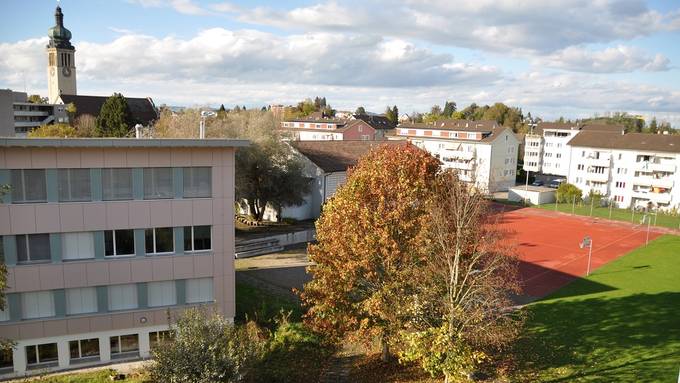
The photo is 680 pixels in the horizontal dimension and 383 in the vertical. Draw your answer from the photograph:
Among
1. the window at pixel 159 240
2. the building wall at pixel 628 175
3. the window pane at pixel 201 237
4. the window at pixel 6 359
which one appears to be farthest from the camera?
the building wall at pixel 628 175

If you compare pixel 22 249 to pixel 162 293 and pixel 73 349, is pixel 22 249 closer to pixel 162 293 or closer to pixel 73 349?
pixel 73 349

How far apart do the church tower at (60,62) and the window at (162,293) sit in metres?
101

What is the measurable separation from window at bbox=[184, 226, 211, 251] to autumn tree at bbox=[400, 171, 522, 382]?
11.3 meters

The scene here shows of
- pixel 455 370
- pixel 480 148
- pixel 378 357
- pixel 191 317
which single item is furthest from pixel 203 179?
pixel 480 148

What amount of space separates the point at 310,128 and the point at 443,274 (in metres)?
85.9

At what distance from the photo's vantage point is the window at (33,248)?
21297mm

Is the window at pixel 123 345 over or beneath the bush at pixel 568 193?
beneath

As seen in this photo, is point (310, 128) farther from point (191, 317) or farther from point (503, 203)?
point (191, 317)

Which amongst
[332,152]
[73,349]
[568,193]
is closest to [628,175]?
[568,193]

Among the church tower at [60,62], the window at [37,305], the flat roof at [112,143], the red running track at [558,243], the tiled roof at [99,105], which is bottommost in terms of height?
the red running track at [558,243]

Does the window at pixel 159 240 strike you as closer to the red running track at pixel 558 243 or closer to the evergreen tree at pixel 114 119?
the red running track at pixel 558 243

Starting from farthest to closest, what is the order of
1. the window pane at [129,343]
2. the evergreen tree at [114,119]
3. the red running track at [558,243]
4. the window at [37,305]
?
the evergreen tree at [114,119]
the red running track at [558,243]
the window pane at [129,343]
the window at [37,305]

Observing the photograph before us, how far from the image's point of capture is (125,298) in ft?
75.6

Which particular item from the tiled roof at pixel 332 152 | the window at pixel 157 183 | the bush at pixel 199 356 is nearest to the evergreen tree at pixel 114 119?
the tiled roof at pixel 332 152
